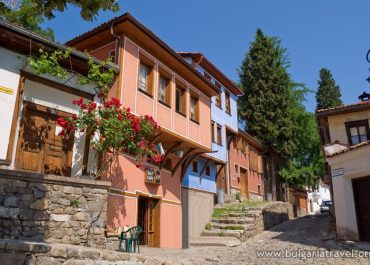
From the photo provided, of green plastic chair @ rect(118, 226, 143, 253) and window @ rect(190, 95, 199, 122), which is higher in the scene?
window @ rect(190, 95, 199, 122)

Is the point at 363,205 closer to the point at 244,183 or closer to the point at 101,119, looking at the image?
the point at 101,119

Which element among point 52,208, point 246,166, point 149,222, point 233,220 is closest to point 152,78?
point 149,222

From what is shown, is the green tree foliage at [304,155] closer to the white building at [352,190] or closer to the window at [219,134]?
the window at [219,134]

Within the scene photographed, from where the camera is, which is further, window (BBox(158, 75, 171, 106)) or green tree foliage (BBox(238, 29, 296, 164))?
green tree foliage (BBox(238, 29, 296, 164))

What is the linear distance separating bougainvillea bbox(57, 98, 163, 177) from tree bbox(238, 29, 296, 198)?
18.8 m

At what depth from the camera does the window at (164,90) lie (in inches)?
540

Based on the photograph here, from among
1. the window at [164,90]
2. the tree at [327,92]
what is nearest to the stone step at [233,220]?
the window at [164,90]

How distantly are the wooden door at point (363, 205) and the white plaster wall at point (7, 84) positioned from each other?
11.5m

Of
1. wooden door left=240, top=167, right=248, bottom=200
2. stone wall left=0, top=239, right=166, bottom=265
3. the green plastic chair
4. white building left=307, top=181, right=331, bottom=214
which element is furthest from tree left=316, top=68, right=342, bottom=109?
stone wall left=0, top=239, right=166, bottom=265

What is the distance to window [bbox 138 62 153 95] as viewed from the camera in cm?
1279

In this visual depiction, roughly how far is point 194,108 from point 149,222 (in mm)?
5396

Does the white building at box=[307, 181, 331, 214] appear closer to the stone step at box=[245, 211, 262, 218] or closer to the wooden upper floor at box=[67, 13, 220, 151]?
the stone step at box=[245, 211, 262, 218]

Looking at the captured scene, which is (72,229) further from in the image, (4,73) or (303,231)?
(303,231)

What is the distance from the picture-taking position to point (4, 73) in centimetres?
884
